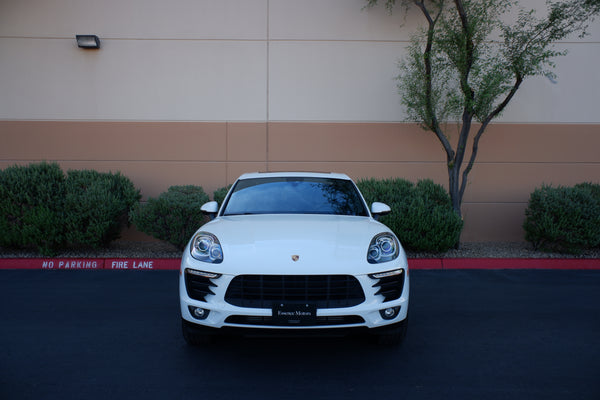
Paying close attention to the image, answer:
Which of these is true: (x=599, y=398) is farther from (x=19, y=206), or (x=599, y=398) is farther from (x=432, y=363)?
(x=19, y=206)

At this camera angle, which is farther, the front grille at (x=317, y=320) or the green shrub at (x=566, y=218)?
the green shrub at (x=566, y=218)

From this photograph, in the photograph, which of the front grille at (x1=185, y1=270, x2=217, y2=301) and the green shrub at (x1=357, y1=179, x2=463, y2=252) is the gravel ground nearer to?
the green shrub at (x1=357, y1=179, x2=463, y2=252)

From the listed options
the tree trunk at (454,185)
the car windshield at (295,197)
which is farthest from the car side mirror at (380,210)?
the tree trunk at (454,185)

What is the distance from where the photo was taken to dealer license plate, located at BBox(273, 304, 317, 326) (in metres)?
3.01

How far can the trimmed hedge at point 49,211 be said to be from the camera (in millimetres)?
6945

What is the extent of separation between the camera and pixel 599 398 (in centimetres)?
283

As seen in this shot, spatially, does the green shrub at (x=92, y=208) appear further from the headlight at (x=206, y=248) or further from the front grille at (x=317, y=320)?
the front grille at (x=317, y=320)

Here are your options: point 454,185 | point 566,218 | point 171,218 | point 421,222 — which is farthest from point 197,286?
point 566,218

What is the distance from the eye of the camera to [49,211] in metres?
6.96

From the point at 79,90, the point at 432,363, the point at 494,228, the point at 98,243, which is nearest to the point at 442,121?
the point at 494,228

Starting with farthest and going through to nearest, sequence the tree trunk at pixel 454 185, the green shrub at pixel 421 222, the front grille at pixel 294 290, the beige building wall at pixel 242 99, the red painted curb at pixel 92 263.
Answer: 1. the beige building wall at pixel 242 99
2. the tree trunk at pixel 454 185
3. the green shrub at pixel 421 222
4. the red painted curb at pixel 92 263
5. the front grille at pixel 294 290

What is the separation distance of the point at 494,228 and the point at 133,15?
29.2ft

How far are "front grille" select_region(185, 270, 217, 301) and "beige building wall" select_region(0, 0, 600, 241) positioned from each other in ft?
19.2

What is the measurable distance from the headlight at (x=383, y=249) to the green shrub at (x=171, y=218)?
4.26 metres
